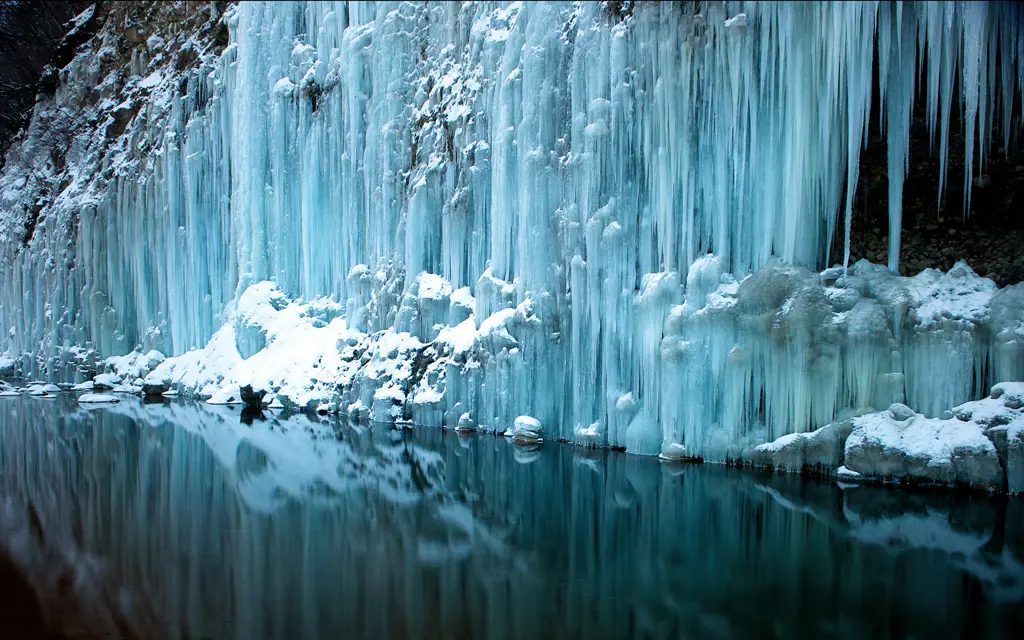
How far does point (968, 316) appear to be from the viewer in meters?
9.80

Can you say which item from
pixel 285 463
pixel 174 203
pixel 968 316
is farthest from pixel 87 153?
pixel 968 316

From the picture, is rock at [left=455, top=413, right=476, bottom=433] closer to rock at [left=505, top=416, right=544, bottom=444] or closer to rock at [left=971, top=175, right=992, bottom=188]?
rock at [left=505, top=416, right=544, bottom=444]

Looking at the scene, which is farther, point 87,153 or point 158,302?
point 87,153

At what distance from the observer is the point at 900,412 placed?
9.88 m

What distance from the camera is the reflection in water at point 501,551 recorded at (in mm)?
5945

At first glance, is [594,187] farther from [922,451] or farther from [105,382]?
[105,382]

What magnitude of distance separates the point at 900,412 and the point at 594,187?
6.17 meters

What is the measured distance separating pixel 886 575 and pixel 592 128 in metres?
8.95

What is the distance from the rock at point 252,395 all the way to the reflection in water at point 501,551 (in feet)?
28.8

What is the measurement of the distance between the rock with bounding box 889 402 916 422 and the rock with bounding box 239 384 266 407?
54.8 ft

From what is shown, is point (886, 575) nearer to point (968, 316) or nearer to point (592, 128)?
point (968, 316)

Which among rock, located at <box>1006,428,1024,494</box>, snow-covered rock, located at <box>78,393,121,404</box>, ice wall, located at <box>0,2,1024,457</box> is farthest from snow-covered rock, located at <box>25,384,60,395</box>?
rock, located at <box>1006,428,1024,494</box>

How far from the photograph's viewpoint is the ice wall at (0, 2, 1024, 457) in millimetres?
10148

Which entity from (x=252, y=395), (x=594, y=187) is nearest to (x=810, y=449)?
(x=594, y=187)
